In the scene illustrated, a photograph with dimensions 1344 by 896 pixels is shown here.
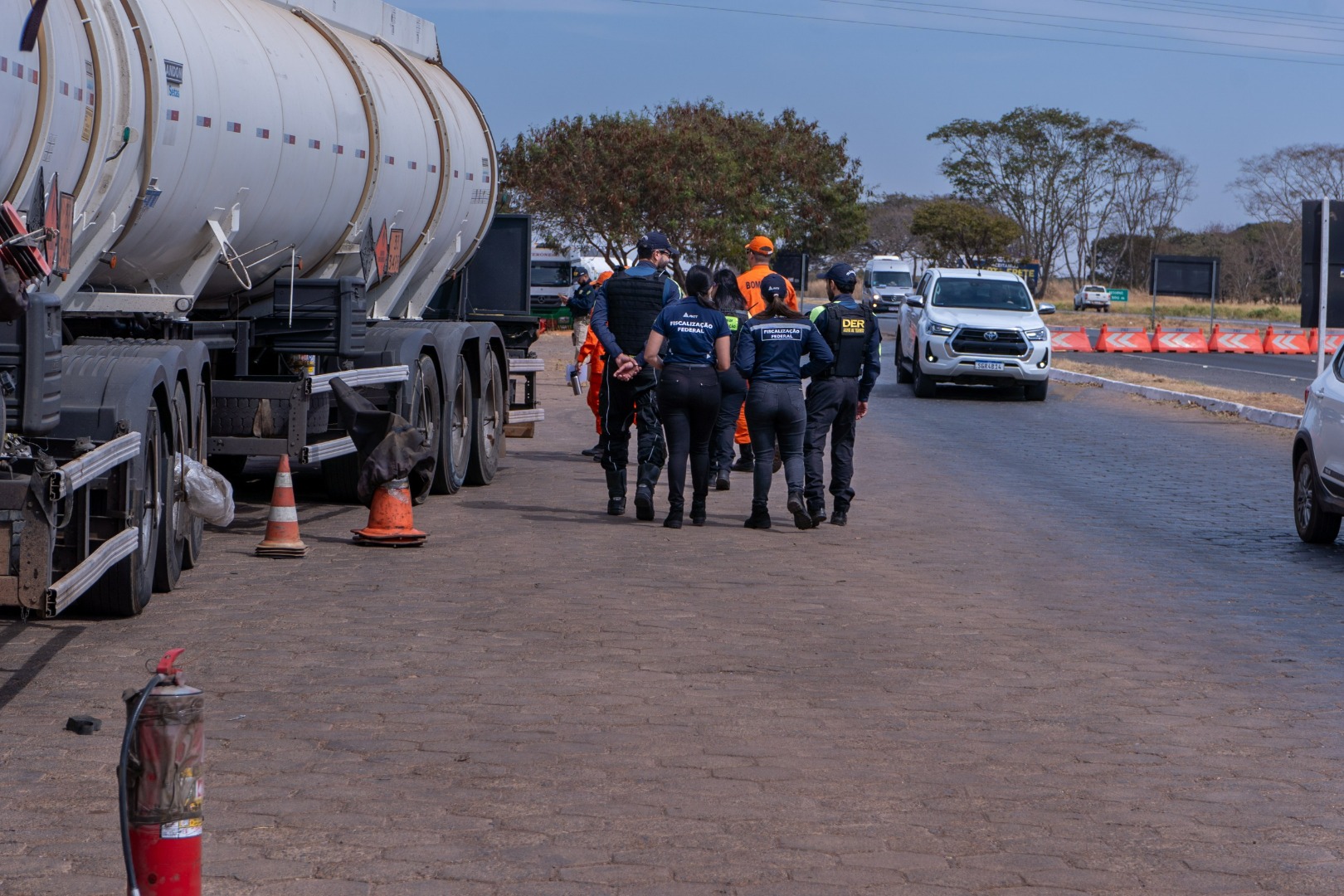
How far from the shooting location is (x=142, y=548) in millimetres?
8125

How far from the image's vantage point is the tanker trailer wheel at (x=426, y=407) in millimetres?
12742

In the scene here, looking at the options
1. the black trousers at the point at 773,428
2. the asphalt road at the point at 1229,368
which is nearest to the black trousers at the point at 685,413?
the black trousers at the point at 773,428

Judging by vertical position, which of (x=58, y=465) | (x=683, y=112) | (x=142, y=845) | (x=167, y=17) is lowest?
(x=142, y=845)

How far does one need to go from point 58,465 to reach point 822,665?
3.23 meters

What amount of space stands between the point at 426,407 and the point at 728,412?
7.58ft

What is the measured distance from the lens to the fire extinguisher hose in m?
3.67

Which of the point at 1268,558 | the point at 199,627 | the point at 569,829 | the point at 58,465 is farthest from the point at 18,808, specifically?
the point at 1268,558

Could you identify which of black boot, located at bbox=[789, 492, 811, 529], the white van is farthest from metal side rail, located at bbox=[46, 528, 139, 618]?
the white van

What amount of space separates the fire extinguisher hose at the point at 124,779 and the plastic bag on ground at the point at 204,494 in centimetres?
540

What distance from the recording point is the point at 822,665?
7562 millimetres

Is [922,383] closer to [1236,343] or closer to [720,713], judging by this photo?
[1236,343]

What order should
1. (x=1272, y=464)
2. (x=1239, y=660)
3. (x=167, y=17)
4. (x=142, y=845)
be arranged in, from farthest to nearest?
(x=1272, y=464), (x=167, y=17), (x=1239, y=660), (x=142, y=845)

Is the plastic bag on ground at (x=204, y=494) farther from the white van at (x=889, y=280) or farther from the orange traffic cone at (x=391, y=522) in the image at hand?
the white van at (x=889, y=280)

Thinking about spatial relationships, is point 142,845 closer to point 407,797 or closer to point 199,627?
point 407,797
